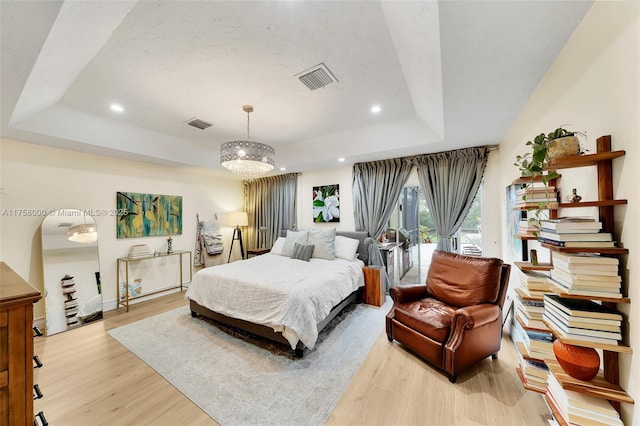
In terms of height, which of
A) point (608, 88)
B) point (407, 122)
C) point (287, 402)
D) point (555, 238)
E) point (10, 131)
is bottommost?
point (287, 402)

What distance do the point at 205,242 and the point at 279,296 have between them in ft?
10.7

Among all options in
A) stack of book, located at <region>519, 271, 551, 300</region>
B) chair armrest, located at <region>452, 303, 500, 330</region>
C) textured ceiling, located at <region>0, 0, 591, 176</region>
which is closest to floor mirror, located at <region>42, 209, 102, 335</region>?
textured ceiling, located at <region>0, 0, 591, 176</region>

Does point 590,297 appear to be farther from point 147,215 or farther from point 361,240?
point 147,215

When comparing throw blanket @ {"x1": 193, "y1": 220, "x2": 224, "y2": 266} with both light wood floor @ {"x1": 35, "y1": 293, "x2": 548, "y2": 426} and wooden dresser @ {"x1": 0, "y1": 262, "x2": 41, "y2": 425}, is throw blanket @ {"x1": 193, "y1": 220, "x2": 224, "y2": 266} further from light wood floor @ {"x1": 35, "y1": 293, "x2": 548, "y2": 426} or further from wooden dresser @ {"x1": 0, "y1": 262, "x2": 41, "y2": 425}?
wooden dresser @ {"x1": 0, "y1": 262, "x2": 41, "y2": 425}

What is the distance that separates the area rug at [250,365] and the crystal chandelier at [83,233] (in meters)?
1.47

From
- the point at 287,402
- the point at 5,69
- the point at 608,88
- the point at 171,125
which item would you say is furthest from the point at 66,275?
the point at 608,88

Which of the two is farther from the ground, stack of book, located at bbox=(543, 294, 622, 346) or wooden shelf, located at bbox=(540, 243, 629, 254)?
wooden shelf, located at bbox=(540, 243, 629, 254)

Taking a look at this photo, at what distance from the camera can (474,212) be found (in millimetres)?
3590

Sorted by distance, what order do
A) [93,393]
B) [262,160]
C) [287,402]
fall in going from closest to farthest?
[287,402], [93,393], [262,160]

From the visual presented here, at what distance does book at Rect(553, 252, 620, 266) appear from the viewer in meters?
1.11

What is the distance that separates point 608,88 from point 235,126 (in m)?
3.54

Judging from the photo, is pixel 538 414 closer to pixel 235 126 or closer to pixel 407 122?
pixel 407 122

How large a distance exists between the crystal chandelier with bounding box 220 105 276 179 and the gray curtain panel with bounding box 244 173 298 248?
2203 mm

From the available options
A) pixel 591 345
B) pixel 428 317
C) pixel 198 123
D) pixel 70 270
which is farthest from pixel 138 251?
pixel 591 345
